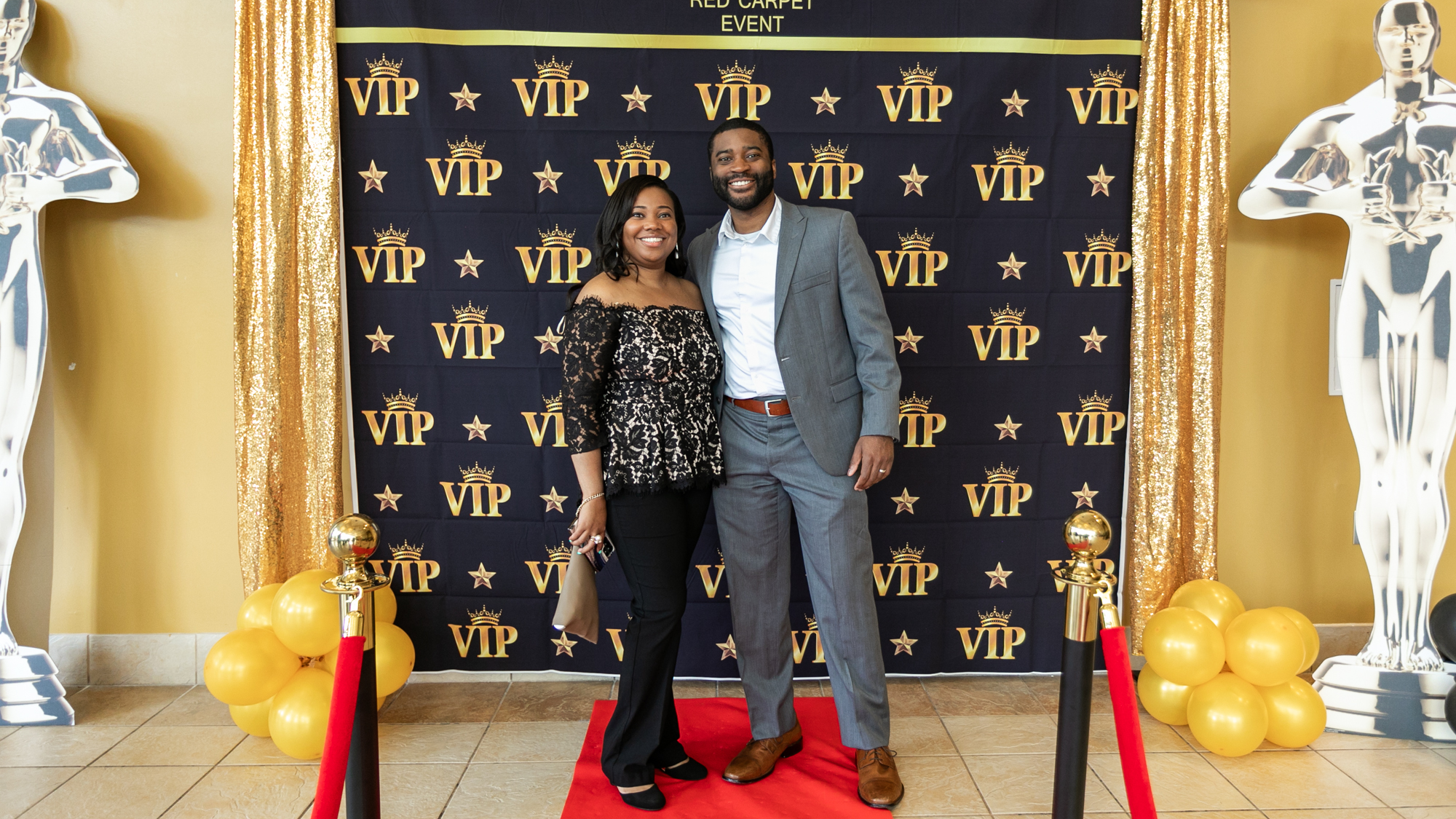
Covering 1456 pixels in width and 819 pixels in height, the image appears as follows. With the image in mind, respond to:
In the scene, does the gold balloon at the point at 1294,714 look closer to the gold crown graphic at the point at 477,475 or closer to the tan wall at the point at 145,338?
the gold crown graphic at the point at 477,475

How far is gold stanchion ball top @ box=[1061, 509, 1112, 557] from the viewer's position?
1644mm

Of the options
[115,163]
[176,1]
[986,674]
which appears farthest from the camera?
[986,674]

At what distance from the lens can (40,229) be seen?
8.73ft

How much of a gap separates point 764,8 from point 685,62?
32 centimetres

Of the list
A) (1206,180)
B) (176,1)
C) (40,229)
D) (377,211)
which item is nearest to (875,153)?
(1206,180)

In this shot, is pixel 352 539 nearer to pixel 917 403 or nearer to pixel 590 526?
pixel 590 526

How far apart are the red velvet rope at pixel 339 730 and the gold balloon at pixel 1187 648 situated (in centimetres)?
224

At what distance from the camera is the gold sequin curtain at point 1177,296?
2.77 meters

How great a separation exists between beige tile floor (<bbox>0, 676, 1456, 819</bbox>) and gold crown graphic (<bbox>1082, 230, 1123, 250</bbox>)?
1.56 m

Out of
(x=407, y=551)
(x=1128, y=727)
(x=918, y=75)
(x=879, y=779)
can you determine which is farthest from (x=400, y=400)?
(x=1128, y=727)

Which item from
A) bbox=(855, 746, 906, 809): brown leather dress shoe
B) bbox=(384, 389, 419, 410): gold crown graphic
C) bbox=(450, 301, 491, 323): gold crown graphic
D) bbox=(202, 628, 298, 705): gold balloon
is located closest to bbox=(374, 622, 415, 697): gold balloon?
bbox=(202, 628, 298, 705): gold balloon

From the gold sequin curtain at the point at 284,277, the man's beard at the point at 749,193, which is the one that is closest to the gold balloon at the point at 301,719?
the gold sequin curtain at the point at 284,277

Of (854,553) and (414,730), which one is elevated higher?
(854,553)

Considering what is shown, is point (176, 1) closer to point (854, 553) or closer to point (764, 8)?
point (764, 8)
